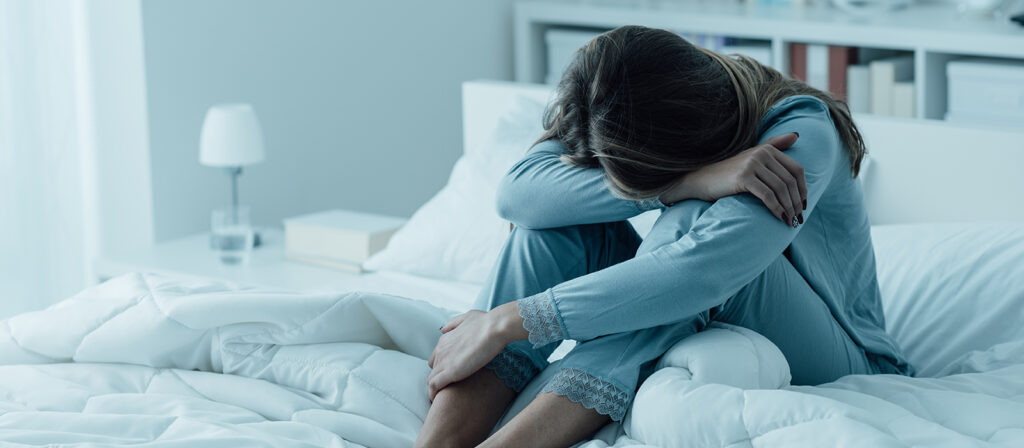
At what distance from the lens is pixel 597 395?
1170 millimetres

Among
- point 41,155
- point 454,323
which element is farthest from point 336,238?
point 454,323

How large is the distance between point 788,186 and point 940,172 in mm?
807

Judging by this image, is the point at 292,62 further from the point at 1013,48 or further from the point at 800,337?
the point at 800,337

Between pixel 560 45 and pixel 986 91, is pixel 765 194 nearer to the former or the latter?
pixel 986 91

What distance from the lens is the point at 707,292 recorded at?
1.19 m

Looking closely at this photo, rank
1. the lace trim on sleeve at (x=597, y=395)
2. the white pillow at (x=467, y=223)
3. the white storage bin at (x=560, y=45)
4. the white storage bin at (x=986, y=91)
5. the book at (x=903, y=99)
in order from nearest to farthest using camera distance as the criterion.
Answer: the lace trim on sleeve at (x=597, y=395), the white pillow at (x=467, y=223), the white storage bin at (x=986, y=91), the book at (x=903, y=99), the white storage bin at (x=560, y=45)

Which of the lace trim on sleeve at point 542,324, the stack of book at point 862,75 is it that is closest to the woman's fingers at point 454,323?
the lace trim on sleeve at point 542,324

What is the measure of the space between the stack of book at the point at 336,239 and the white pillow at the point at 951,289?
0.97 metres

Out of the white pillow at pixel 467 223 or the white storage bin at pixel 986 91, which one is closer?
the white pillow at pixel 467 223

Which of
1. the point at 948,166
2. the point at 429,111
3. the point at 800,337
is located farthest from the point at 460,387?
the point at 429,111

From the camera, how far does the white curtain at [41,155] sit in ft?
7.85

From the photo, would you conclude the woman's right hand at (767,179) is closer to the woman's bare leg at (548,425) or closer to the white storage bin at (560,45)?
the woman's bare leg at (548,425)

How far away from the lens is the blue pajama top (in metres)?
1.19

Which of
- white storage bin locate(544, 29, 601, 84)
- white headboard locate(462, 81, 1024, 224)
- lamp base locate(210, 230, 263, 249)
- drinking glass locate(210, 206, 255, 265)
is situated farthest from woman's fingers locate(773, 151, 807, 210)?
white storage bin locate(544, 29, 601, 84)
